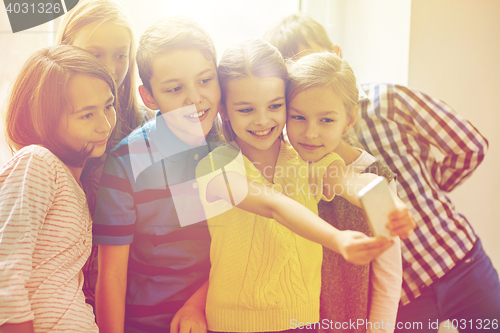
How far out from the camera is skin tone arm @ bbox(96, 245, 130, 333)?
0.56 metres

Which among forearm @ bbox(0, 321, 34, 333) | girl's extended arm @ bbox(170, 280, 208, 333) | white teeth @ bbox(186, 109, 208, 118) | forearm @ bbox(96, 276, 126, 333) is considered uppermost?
white teeth @ bbox(186, 109, 208, 118)

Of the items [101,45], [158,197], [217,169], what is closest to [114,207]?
[158,197]

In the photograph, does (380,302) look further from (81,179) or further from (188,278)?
(81,179)

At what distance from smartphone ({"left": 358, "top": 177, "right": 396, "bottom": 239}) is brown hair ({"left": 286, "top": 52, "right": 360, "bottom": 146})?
23 cm

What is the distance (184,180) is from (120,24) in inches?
12.5

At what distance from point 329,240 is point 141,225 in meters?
0.34

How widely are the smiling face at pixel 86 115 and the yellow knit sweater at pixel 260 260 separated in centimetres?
17

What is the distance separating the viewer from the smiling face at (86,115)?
51 cm

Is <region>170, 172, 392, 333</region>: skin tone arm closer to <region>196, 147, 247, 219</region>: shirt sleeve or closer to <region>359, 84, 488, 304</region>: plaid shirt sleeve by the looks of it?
<region>196, 147, 247, 219</region>: shirt sleeve

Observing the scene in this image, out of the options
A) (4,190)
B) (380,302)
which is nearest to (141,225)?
(4,190)

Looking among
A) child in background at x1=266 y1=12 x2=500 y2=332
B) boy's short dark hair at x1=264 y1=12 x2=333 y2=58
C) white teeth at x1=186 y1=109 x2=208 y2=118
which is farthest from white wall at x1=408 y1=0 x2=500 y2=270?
white teeth at x1=186 y1=109 x2=208 y2=118

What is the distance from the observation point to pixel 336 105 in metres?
0.55

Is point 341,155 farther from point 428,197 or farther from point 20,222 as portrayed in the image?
point 20,222

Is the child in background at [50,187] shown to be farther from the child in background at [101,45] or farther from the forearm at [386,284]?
the forearm at [386,284]
